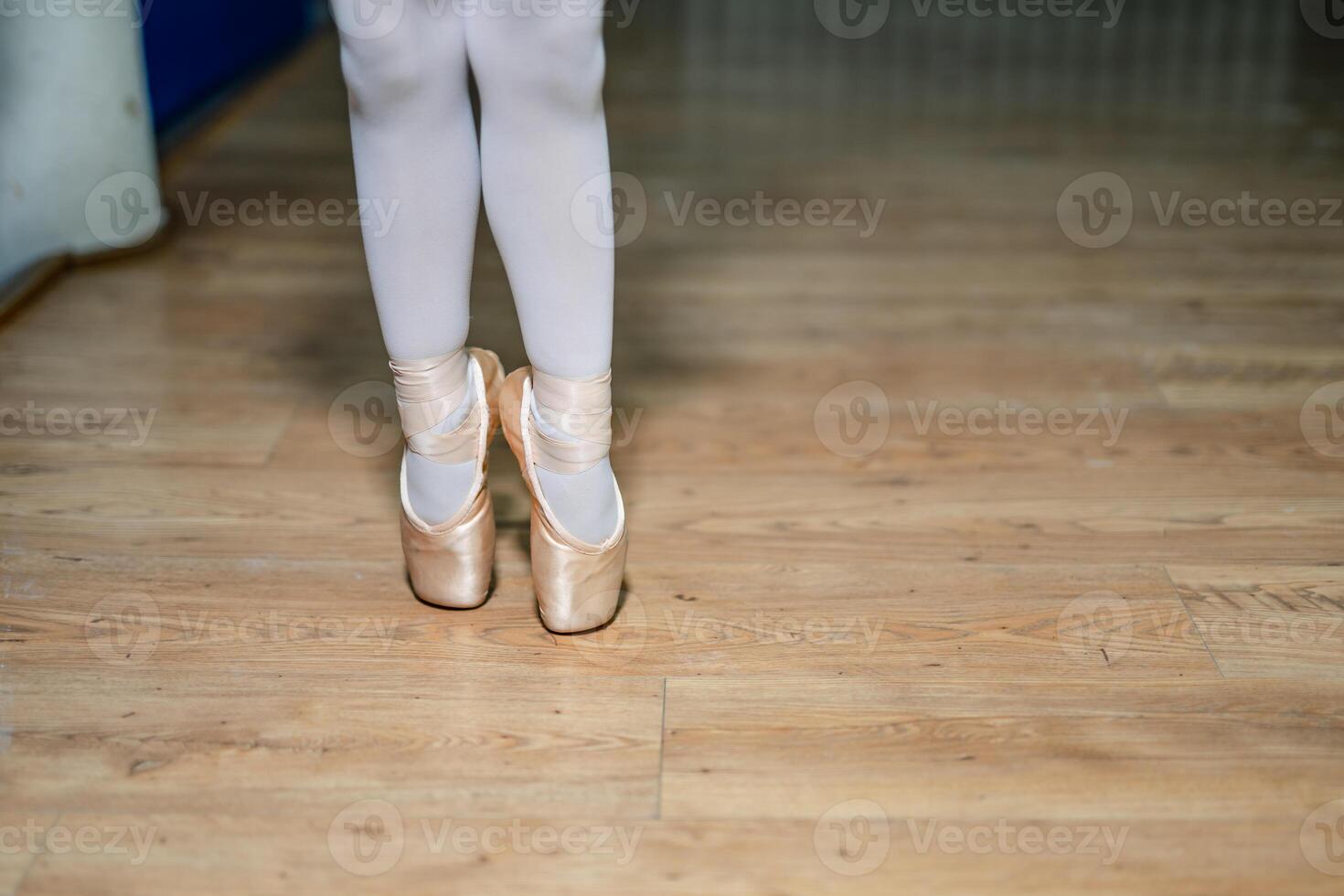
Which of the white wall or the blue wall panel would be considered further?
the blue wall panel

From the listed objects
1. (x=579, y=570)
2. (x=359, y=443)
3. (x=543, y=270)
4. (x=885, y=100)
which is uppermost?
(x=543, y=270)

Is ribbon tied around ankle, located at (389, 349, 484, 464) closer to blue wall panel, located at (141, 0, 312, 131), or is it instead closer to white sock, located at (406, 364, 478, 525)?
white sock, located at (406, 364, 478, 525)

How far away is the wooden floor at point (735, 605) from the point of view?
0.81 metres

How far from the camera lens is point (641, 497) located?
120 cm

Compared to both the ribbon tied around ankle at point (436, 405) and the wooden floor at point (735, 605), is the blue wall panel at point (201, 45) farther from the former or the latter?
the ribbon tied around ankle at point (436, 405)

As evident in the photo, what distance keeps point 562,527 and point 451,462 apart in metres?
0.10

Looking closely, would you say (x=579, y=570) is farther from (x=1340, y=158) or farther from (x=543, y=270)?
(x=1340, y=158)

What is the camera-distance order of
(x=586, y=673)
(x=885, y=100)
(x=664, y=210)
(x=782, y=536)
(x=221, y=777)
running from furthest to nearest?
(x=885, y=100)
(x=664, y=210)
(x=782, y=536)
(x=586, y=673)
(x=221, y=777)

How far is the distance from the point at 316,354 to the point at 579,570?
65 centimetres

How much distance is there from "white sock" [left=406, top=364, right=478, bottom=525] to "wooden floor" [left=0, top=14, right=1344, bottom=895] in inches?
3.6

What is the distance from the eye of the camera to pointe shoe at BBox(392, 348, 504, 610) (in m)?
0.96

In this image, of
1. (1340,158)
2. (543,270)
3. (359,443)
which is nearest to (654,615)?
(543,270)

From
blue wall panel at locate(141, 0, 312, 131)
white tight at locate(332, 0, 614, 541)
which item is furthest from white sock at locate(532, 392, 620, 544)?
blue wall panel at locate(141, 0, 312, 131)

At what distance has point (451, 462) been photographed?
3.21 ft
